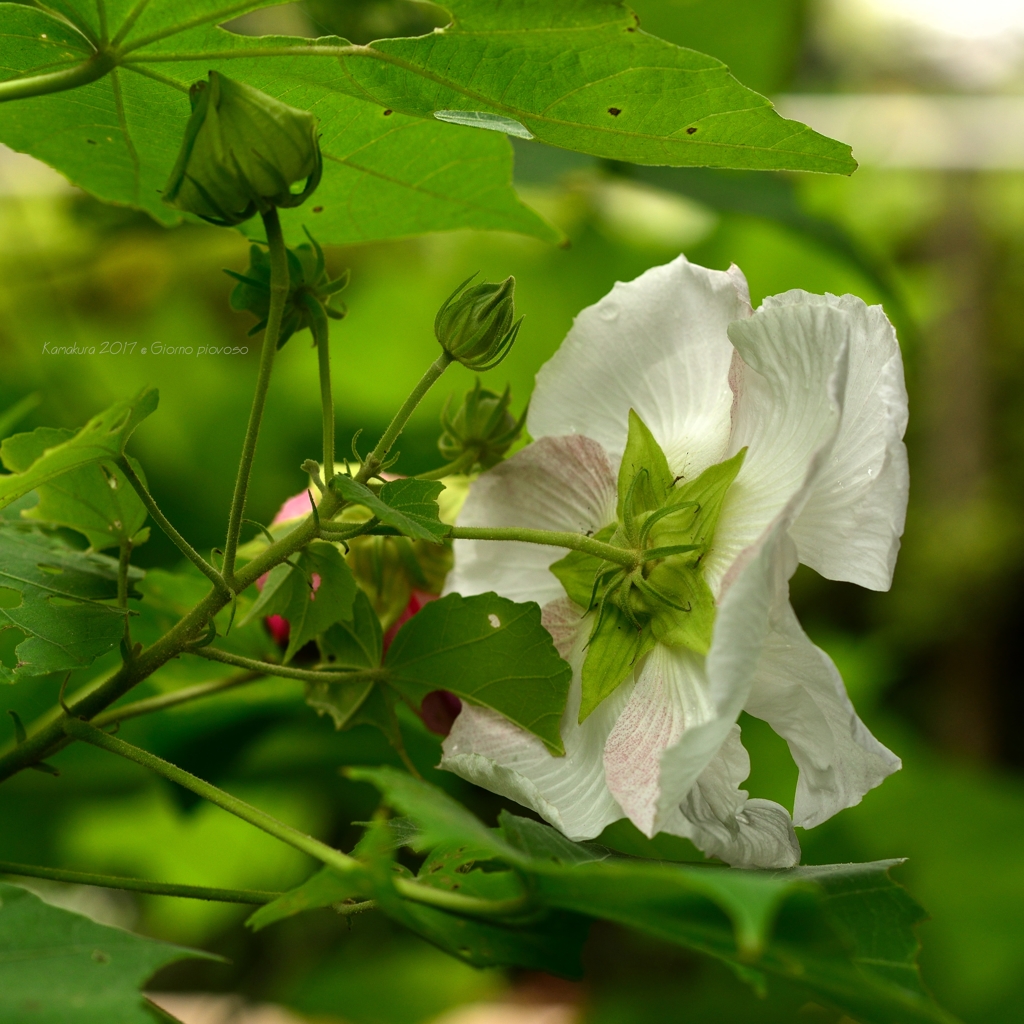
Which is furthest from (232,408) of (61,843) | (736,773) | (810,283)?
(736,773)

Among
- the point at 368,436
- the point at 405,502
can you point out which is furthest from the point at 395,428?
the point at 368,436

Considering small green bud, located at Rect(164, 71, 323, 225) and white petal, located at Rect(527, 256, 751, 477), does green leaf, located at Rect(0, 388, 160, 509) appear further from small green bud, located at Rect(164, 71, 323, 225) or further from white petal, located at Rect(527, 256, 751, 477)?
white petal, located at Rect(527, 256, 751, 477)

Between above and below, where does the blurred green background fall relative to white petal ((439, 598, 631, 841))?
below

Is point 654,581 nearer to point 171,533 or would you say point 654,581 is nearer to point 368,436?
point 171,533

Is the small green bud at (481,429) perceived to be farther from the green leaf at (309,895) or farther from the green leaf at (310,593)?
the green leaf at (309,895)

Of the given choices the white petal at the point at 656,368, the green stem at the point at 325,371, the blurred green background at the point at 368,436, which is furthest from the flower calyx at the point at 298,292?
the blurred green background at the point at 368,436

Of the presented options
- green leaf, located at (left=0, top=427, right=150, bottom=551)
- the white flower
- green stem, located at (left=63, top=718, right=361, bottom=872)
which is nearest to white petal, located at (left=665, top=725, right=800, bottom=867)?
the white flower

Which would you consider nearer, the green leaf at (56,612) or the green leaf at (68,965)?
the green leaf at (68,965)
